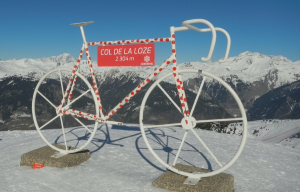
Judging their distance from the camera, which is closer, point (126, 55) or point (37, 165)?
point (126, 55)

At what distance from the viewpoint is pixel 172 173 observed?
787cm

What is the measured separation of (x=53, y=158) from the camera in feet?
29.6

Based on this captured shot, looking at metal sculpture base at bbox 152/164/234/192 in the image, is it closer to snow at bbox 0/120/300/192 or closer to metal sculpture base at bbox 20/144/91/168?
snow at bbox 0/120/300/192

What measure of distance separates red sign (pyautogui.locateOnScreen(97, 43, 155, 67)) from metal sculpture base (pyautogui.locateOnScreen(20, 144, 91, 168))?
3.42 m

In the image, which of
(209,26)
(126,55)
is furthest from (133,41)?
(209,26)

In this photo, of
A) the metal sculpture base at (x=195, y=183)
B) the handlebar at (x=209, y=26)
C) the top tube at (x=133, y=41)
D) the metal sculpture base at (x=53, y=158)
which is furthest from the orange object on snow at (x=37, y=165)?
the handlebar at (x=209, y=26)

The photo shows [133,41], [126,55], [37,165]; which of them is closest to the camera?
[133,41]

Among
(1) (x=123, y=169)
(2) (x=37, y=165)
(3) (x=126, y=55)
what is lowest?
(1) (x=123, y=169)

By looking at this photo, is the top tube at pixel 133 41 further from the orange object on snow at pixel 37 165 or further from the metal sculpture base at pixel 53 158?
the orange object on snow at pixel 37 165

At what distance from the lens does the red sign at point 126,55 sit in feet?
24.3

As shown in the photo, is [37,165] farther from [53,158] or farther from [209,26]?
[209,26]

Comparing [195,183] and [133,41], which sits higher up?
[133,41]

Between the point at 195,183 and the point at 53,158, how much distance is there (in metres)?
4.82

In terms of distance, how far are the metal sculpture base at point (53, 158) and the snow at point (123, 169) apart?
201mm
